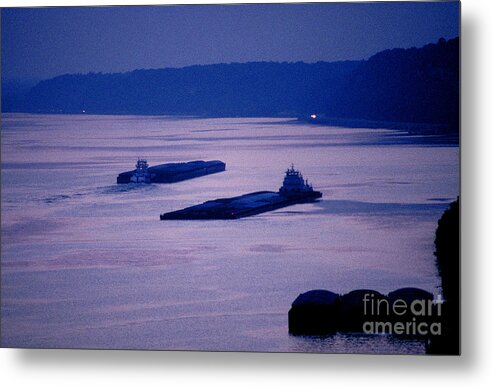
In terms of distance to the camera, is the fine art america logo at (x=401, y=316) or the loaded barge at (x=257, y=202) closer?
the fine art america logo at (x=401, y=316)

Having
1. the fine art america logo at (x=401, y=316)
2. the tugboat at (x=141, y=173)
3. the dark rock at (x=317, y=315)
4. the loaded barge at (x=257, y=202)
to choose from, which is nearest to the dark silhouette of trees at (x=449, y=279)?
the fine art america logo at (x=401, y=316)

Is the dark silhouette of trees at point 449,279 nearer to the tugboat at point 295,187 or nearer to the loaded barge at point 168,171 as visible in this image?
the tugboat at point 295,187

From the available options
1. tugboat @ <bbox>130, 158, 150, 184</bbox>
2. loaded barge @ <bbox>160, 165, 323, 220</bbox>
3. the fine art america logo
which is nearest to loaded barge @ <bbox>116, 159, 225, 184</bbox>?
tugboat @ <bbox>130, 158, 150, 184</bbox>

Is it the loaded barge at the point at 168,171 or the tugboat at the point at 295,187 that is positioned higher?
the loaded barge at the point at 168,171

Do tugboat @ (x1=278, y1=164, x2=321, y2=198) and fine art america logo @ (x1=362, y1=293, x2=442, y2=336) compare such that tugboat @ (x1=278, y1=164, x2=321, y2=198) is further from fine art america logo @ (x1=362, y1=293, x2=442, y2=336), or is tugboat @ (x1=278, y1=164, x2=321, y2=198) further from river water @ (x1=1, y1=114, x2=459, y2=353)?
fine art america logo @ (x1=362, y1=293, x2=442, y2=336)

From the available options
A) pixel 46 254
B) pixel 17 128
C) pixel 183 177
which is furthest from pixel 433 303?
pixel 17 128

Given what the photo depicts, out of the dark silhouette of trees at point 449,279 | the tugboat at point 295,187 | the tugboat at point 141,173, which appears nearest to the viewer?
the dark silhouette of trees at point 449,279

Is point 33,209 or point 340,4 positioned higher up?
point 340,4

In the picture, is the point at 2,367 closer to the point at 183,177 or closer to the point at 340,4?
the point at 183,177
